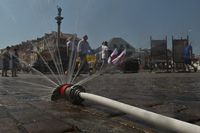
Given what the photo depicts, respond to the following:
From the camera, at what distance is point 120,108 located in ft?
9.87

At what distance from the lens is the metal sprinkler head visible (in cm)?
421

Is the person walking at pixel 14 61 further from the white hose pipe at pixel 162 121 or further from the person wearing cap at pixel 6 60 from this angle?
the white hose pipe at pixel 162 121

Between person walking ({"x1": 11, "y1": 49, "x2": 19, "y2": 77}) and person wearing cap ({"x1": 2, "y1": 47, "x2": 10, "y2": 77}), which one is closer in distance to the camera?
person walking ({"x1": 11, "y1": 49, "x2": 19, "y2": 77})

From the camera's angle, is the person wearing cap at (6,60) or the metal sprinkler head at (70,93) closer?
the metal sprinkler head at (70,93)

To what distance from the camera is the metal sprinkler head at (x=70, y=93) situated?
13.8 feet

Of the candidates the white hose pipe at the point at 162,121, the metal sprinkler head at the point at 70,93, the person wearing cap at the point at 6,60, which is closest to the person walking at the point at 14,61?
the person wearing cap at the point at 6,60

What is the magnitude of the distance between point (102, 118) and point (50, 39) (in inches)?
464

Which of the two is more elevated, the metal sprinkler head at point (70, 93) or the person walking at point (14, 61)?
the person walking at point (14, 61)

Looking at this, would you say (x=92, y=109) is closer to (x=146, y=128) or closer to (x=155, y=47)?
(x=146, y=128)

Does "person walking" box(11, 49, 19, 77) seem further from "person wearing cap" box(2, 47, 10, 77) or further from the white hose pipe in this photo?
the white hose pipe

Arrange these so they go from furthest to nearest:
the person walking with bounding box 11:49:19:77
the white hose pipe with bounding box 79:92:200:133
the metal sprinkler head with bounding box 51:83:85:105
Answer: the person walking with bounding box 11:49:19:77 → the metal sprinkler head with bounding box 51:83:85:105 → the white hose pipe with bounding box 79:92:200:133

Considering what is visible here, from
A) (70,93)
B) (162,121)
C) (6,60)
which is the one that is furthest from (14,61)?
(162,121)

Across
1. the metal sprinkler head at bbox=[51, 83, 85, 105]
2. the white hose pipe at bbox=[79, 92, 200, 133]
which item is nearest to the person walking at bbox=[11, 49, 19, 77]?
the metal sprinkler head at bbox=[51, 83, 85, 105]

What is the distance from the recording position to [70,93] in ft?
14.0
